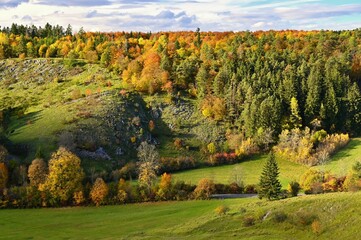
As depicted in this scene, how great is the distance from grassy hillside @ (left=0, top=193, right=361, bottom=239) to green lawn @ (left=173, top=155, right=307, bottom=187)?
23.5 metres

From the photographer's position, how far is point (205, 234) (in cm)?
7075

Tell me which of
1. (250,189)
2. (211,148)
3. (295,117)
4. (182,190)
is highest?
(295,117)

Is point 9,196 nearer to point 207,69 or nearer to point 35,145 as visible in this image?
point 35,145

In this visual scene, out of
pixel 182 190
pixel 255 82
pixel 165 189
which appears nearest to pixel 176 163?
pixel 182 190

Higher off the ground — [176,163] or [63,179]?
[63,179]

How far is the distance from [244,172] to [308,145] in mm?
23626

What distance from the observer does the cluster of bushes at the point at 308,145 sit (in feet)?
414

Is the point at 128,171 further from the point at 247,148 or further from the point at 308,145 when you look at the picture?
the point at 308,145

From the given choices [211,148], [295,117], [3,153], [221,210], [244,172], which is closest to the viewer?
[221,210]

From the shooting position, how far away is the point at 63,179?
316ft

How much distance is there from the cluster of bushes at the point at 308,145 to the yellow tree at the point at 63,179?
64125 mm

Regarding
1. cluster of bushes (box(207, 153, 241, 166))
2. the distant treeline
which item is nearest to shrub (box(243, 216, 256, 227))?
cluster of bushes (box(207, 153, 241, 166))

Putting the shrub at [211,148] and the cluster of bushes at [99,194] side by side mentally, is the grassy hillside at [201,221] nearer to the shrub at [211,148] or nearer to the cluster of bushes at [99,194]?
the cluster of bushes at [99,194]

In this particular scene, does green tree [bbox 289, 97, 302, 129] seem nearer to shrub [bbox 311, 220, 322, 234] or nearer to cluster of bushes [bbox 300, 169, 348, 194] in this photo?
cluster of bushes [bbox 300, 169, 348, 194]
